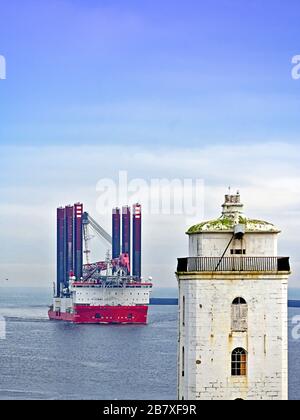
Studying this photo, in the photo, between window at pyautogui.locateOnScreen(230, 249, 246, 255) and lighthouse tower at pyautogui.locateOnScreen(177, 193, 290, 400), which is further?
window at pyautogui.locateOnScreen(230, 249, 246, 255)

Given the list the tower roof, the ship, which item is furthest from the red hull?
the tower roof

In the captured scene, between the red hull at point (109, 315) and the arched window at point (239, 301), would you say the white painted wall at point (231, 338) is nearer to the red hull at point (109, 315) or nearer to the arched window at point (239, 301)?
the arched window at point (239, 301)

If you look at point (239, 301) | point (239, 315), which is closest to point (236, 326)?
point (239, 315)

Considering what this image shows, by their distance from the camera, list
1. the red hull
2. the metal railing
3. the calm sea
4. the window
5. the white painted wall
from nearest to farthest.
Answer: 1. the white painted wall
2. the metal railing
3. the window
4. the calm sea
5. the red hull

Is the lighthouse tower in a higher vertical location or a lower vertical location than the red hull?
lower

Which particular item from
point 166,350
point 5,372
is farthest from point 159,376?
point 166,350

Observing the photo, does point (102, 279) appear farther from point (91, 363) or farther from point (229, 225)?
point (229, 225)

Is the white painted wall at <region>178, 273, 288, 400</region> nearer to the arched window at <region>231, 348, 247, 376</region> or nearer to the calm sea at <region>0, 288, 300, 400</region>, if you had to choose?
the arched window at <region>231, 348, 247, 376</region>
